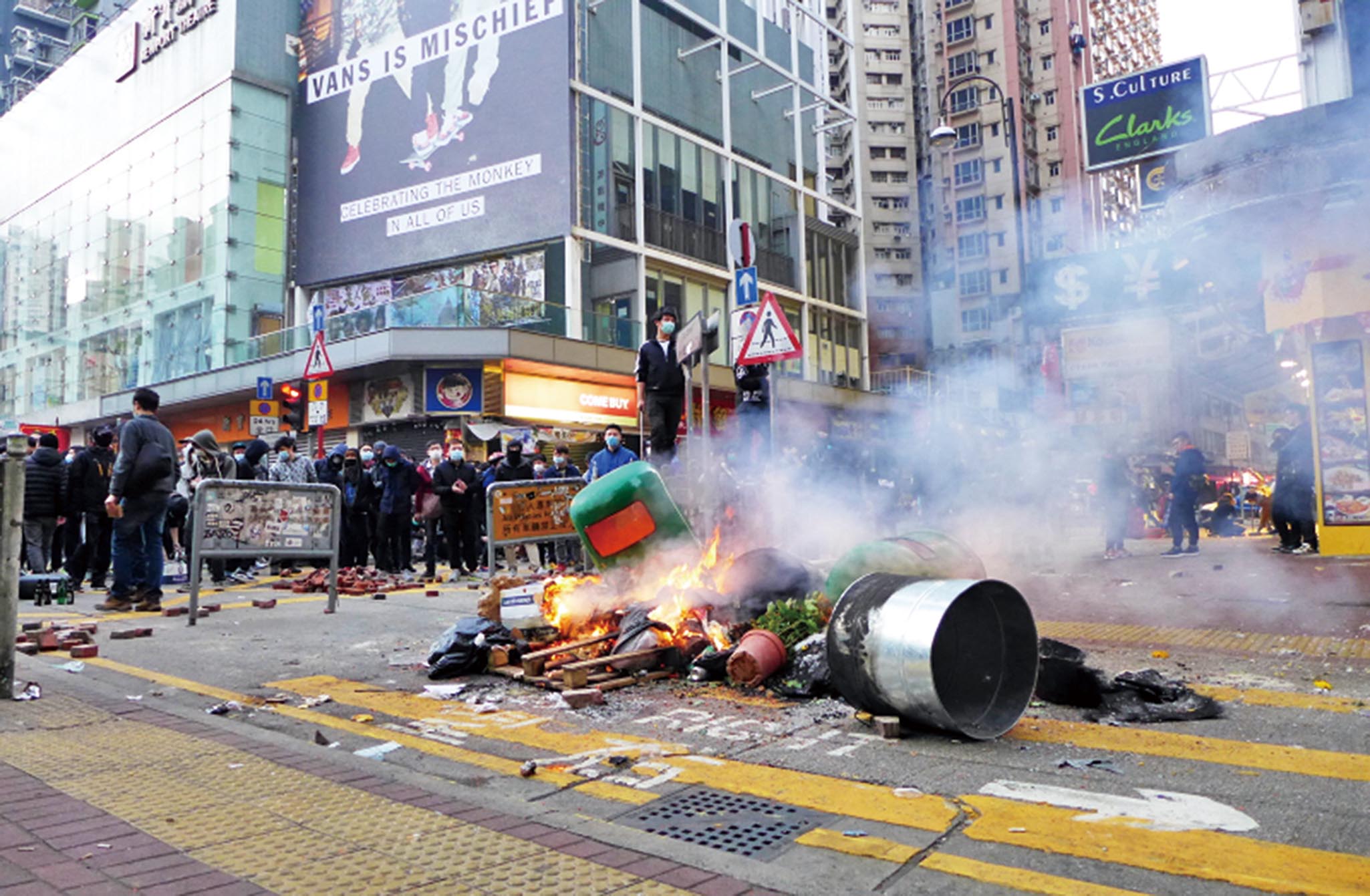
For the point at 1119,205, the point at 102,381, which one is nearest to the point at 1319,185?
the point at 1119,205

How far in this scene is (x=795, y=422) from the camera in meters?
16.1

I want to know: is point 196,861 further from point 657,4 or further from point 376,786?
point 657,4

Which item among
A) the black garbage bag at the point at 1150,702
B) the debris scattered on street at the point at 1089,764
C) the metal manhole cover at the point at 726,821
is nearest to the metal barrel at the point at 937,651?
the debris scattered on street at the point at 1089,764

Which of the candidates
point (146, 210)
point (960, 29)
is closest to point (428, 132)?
point (146, 210)

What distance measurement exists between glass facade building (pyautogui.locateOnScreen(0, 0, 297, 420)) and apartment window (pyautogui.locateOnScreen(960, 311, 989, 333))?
66.0ft

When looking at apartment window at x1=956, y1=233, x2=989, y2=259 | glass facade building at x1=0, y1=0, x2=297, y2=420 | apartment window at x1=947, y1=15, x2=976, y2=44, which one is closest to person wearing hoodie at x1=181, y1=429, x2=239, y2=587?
glass facade building at x1=0, y1=0, x2=297, y2=420

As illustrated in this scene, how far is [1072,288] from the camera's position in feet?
38.4

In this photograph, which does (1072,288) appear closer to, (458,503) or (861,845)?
(458,503)

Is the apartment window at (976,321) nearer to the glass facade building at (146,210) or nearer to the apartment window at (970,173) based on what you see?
the glass facade building at (146,210)

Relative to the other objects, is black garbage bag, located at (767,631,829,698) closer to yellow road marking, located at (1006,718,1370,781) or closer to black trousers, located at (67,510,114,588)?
yellow road marking, located at (1006,718,1370,781)

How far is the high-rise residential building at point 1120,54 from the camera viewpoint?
47.2ft

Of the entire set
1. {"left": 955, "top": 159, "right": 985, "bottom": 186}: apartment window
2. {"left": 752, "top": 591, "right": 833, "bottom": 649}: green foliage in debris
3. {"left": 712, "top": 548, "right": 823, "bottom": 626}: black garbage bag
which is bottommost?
{"left": 752, "top": 591, "right": 833, "bottom": 649}: green foliage in debris

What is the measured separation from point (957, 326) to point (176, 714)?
13.0 meters

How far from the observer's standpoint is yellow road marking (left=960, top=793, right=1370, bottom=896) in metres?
2.18
